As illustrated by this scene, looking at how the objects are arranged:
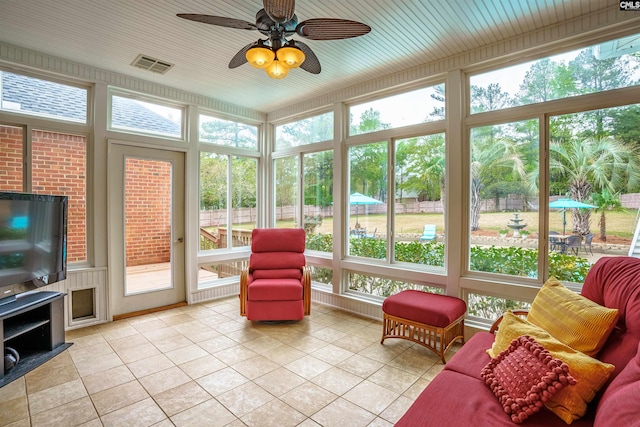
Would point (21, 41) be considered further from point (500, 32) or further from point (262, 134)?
point (500, 32)

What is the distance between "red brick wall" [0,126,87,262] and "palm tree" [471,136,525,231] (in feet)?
14.2

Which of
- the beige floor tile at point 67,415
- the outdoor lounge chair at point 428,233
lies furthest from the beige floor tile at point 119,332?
the outdoor lounge chair at point 428,233

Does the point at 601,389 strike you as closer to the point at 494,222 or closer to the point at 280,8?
the point at 494,222

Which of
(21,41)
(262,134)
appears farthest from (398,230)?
(21,41)

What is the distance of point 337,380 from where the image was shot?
2428 mm

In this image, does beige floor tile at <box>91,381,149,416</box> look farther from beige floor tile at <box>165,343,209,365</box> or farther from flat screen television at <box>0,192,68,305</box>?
flat screen television at <box>0,192,68,305</box>

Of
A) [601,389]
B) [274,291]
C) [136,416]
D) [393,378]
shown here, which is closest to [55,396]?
[136,416]

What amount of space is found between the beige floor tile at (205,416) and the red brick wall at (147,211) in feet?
8.31

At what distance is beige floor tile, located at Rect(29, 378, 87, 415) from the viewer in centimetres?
209

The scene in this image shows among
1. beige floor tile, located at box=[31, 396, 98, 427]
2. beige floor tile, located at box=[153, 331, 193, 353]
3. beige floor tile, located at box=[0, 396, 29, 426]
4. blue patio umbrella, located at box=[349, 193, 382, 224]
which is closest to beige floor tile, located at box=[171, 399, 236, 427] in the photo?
beige floor tile, located at box=[31, 396, 98, 427]

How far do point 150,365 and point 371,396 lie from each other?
189 cm

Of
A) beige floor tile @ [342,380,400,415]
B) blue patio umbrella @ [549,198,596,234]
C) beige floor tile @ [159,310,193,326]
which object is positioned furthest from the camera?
beige floor tile @ [159,310,193,326]

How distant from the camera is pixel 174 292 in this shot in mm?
4293

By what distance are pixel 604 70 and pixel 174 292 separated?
5.23 m
